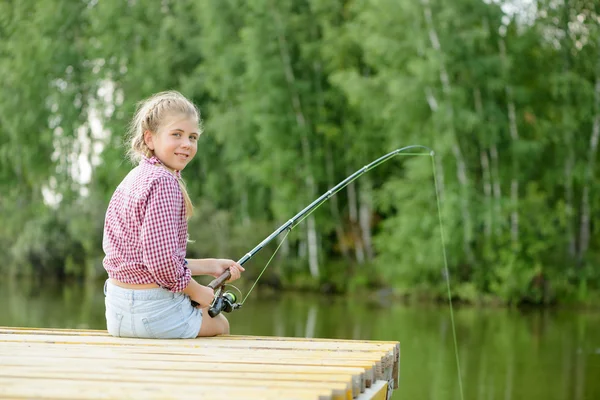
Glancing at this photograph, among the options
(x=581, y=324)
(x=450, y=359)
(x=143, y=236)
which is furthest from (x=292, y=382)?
(x=581, y=324)

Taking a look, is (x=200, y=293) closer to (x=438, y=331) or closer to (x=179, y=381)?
(x=179, y=381)

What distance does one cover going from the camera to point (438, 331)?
10.9 meters

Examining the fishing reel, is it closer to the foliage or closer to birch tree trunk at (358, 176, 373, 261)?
the foliage

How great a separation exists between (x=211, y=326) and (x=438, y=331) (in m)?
7.11

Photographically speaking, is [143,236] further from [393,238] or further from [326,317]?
[393,238]

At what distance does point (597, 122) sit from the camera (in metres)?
15.2

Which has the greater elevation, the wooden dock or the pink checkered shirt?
the pink checkered shirt

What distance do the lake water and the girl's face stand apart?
10.7ft

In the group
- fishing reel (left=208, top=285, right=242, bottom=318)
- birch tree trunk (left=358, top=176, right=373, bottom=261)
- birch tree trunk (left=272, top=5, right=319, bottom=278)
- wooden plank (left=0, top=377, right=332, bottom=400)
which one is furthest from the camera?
birch tree trunk (left=358, top=176, right=373, bottom=261)

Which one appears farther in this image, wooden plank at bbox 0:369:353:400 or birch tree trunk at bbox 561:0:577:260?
birch tree trunk at bbox 561:0:577:260

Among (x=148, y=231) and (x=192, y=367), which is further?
(x=148, y=231)

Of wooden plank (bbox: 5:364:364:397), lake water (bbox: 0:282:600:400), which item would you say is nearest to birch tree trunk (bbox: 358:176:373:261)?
lake water (bbox: 0:282:600:400)

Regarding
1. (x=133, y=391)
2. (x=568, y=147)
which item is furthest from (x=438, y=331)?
(x=133, y=391)

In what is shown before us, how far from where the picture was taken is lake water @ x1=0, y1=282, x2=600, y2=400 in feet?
23.8
